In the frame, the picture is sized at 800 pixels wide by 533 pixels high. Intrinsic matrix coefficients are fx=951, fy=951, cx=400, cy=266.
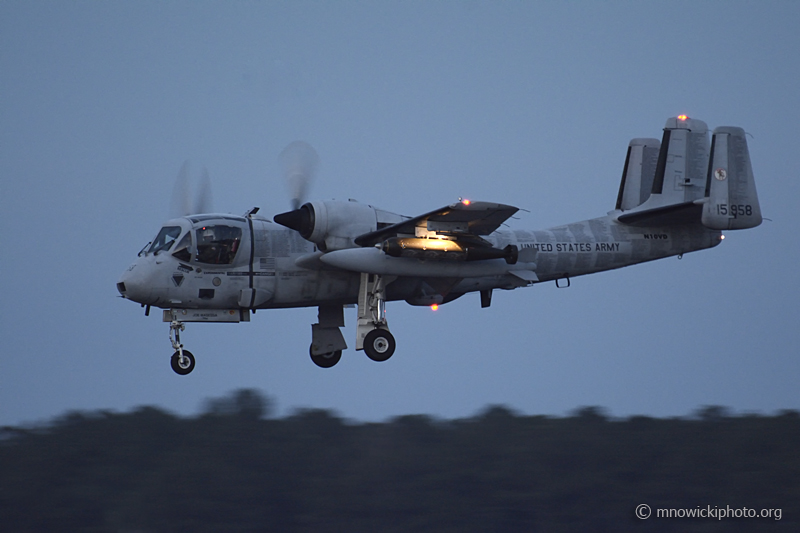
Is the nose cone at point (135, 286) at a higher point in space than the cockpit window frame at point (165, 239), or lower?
lower

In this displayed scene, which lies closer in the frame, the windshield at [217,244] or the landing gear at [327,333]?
the windshield at [217,244]

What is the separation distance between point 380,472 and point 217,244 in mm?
20708

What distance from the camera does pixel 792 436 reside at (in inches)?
1629

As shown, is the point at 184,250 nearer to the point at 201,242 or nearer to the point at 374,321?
the point at 201,242

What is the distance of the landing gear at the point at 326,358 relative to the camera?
21938 mm

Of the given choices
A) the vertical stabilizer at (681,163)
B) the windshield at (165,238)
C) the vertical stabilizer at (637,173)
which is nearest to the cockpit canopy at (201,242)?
the windshield at (165,238)

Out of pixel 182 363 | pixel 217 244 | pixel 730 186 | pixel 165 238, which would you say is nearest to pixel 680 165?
pixel 730 186

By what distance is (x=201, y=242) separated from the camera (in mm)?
19625

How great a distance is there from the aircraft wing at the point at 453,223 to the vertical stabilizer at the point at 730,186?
5072mm

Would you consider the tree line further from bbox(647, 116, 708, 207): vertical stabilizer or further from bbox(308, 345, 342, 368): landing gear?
bbox(647, 116, 708, 207): vertical stabilizer

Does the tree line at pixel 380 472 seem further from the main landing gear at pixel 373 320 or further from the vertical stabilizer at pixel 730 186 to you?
the vertical stabilizer at pixel 730 186

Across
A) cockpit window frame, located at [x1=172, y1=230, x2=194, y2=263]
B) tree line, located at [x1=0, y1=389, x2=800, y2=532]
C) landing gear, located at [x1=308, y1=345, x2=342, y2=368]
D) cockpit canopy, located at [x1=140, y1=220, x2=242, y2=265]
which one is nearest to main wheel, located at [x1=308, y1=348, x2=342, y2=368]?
landing gear, located at [x1=308, y1=345, x2=342, y2=368]

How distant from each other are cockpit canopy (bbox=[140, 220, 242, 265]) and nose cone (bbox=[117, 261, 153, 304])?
0.60 metres

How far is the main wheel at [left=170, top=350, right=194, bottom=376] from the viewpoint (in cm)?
1991
